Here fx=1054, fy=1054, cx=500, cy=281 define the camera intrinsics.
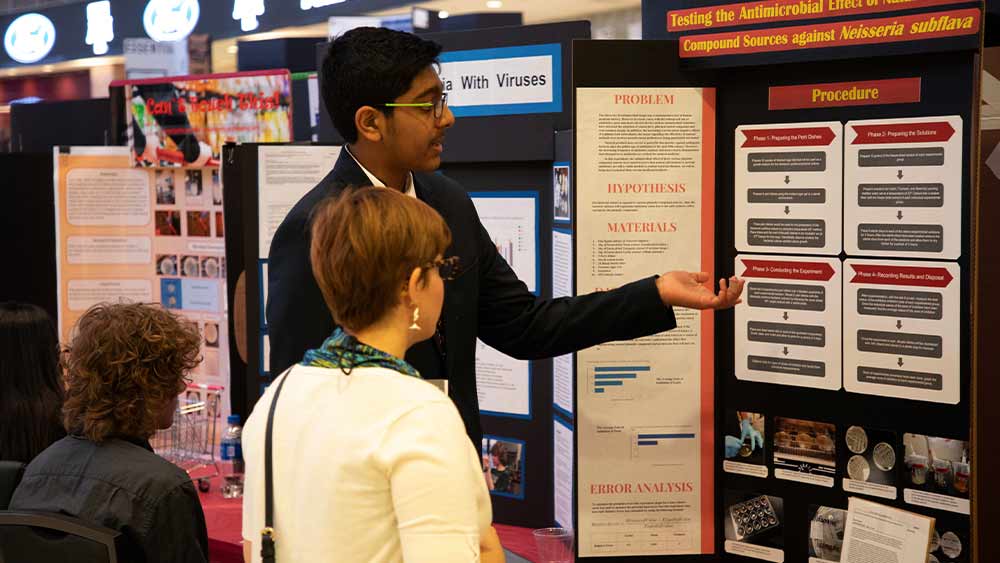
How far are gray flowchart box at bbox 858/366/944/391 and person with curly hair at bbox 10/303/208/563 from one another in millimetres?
1601

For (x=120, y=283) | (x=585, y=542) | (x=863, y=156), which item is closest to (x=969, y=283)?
(x=863, y=156)

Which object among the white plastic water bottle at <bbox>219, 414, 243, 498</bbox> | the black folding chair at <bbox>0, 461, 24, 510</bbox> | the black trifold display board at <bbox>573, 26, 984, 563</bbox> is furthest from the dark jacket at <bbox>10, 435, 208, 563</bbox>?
the white plastic water bottle at <bbox>219, 414, 243, 498</bbox>

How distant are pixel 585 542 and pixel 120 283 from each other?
8.23 feet

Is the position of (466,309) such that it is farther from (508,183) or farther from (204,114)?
(204,114)

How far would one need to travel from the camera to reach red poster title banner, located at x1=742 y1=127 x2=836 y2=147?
2.62 meters

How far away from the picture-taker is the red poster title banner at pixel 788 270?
2650 mm

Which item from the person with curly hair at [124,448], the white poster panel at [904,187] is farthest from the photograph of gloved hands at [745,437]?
the person with curly hair at [124,448]

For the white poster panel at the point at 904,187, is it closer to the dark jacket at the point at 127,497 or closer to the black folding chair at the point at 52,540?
the dark jacket at the point at 127,497

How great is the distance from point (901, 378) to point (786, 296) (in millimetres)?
344

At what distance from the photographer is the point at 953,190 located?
245 centimetres

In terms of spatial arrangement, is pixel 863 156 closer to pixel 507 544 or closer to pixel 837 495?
pixel 837 495

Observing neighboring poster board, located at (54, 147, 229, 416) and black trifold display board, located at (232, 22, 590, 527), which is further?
neighboring poster board, located at (54, 147, 229, 416)

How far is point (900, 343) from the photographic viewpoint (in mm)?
2555

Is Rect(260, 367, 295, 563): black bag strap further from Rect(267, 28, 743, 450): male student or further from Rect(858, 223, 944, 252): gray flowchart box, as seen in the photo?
Rect(858, 223, 944, 252): gray flowchart box
